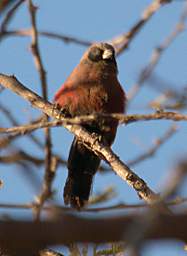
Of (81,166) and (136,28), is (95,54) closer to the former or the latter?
(81,166)

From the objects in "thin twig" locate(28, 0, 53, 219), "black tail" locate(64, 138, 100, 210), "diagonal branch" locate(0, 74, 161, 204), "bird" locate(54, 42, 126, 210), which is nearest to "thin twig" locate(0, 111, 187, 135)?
"thin twig" locate(28, 0, 53, 219)

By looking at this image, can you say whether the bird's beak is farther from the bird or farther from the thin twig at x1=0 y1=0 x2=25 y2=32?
the thin twig at x1=0 y1=0 x2=25 y2=32

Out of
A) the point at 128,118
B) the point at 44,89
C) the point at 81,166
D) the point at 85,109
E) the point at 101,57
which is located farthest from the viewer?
the point at 101,57

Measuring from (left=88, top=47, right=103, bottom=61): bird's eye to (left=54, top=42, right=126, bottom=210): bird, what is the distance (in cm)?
57

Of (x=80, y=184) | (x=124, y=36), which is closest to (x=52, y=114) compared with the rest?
(x=124, y=36)

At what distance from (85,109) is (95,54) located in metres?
1.38

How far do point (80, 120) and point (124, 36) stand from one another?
4.97ft

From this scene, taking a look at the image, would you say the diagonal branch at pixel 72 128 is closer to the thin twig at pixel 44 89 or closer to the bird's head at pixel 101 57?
the thin twig at pixel 44 89

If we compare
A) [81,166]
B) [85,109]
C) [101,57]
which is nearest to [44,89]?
[85,109]

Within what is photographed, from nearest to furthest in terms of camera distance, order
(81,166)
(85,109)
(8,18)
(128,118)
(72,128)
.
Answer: (128,118) → (8,18) → (72,128) → (85,109) → (81,166)

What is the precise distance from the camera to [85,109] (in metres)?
4.81

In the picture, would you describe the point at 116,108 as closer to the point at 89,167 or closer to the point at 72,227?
the point at 89,167

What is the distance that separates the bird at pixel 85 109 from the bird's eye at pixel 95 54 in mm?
572

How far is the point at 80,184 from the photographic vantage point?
4836 millimetres
